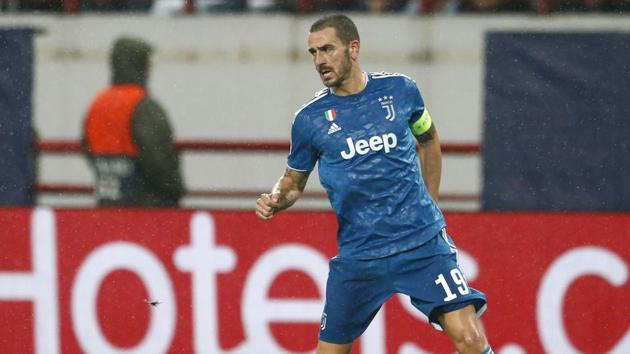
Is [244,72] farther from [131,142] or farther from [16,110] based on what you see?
[16,110]

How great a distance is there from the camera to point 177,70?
9969 mm

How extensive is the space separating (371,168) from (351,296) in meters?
0.60

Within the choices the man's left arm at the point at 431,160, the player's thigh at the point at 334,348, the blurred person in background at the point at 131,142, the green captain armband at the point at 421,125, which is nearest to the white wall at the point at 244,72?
the blurred person in background at the point at 131,142

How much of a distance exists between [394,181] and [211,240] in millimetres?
1795

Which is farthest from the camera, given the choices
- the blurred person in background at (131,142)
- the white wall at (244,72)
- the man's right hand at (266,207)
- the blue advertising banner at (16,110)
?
the white wall at (244,72)

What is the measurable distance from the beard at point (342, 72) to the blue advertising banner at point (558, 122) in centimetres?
147

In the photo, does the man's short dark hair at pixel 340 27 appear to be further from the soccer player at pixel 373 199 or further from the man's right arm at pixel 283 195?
the man's right arm at pixel 283 195

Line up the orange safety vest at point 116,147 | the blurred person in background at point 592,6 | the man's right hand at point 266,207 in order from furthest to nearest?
the blurred person in background at point 592,6, the orange safety vest at point 116,147, the man's right hand at point 266,207

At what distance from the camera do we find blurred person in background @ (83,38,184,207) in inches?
297

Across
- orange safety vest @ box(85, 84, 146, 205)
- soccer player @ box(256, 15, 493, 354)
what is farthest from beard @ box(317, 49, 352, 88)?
orange safety vest @ box(85, 84, 146, 205)

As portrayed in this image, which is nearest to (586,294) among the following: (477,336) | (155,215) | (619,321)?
(619,321)

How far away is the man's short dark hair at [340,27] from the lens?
5.77 meters

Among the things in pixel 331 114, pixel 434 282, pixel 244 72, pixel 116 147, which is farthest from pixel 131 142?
pixel 434 282

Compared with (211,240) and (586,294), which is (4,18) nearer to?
(211,240)
